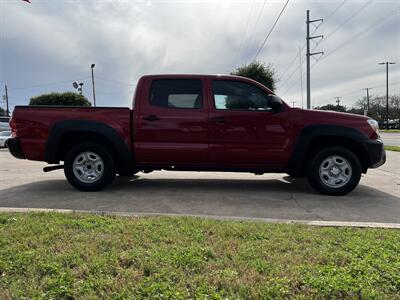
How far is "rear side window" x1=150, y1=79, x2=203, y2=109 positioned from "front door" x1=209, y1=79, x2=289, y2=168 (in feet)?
1.03

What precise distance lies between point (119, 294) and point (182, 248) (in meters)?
0.85

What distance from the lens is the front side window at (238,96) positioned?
6020mm

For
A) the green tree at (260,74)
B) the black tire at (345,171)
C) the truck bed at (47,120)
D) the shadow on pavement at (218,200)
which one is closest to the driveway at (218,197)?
the shadow on pavement at (218,200)

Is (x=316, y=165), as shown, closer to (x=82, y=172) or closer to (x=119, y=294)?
(x=82, y=172)

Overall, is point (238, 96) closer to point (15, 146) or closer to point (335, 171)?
point (335, 171)

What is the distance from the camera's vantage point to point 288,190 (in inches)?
258

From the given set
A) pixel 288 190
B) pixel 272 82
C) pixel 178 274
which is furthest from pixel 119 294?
pixel 272 82

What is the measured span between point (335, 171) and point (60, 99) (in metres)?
34.1

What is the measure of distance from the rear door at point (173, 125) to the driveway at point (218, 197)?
639mm

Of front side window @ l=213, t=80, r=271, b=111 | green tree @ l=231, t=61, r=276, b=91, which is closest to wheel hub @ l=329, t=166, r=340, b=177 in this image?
front side window @ l=213, t=80, r=271, b=111

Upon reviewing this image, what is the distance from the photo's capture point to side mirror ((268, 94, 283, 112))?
19.0 feet

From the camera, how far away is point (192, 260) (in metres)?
2.94

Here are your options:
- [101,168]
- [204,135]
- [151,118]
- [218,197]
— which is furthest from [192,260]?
[101,168]

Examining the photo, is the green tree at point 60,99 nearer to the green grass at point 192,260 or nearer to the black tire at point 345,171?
the black tire at point 345,171
